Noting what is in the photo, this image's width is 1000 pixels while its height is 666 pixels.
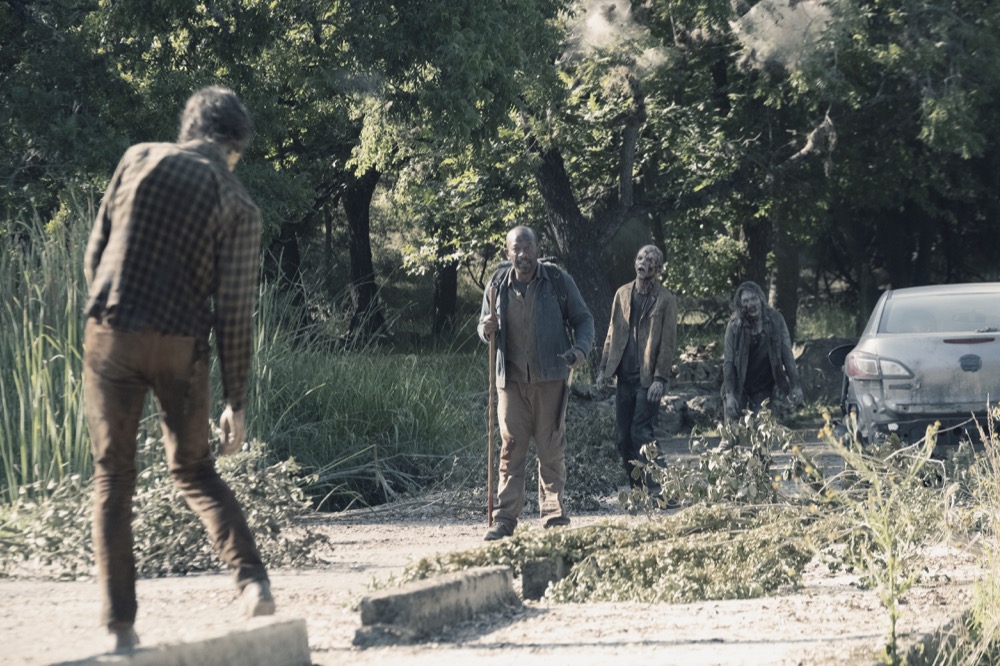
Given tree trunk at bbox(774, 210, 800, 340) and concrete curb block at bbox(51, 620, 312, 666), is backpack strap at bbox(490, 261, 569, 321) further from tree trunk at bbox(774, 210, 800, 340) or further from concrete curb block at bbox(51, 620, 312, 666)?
tree trunk at bbox(774, 210, 800, 340)

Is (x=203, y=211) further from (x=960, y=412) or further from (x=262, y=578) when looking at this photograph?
(x=960, y=412)

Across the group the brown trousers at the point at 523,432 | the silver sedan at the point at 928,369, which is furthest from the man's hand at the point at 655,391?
the silver sedan at the point at 928,369

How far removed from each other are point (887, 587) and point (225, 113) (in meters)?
3.11

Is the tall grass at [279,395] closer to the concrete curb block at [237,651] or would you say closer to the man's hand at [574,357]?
the man's hand at [574,357]

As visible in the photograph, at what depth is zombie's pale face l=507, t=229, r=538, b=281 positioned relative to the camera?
9.00m

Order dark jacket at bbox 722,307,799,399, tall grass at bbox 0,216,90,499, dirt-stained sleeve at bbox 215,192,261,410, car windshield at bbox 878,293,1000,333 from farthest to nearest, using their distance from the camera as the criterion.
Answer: car windshield at bbox 878,293,1000,333 < dark jacket at bbox 722,307,799,399 < tall grass at bbox 0,216,90,499 < dirt-stained sleeve at bbox 215,192,261,410

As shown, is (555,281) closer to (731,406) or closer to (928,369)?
(731,406)

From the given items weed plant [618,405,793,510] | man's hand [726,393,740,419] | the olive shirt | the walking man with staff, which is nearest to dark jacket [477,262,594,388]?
the walking man with staff

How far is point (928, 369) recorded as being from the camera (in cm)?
1173

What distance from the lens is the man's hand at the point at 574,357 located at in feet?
28.9

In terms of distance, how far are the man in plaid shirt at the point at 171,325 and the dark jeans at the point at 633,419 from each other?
5.63 m

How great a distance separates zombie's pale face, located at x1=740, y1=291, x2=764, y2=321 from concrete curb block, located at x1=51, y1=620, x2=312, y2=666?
6.35 m

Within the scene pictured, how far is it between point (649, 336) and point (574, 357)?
1.81 meters

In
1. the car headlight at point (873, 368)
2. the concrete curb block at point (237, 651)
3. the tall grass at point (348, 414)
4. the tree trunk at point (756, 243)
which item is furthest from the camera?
the tree trunk at point (756, 243)
